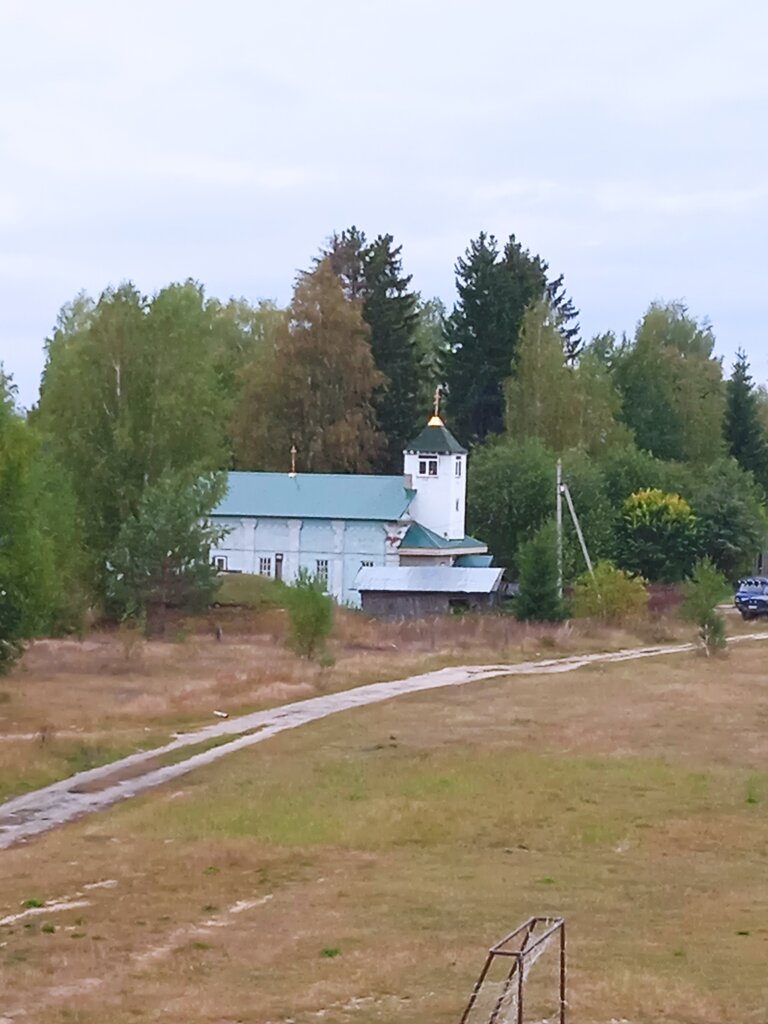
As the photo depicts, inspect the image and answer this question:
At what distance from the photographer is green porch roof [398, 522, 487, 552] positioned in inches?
2562

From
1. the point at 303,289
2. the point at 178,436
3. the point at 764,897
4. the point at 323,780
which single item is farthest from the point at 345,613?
the point at 764,897

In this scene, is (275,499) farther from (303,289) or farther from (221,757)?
(221,757)

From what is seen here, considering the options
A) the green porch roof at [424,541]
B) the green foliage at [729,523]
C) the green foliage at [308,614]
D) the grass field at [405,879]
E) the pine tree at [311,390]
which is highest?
the pine tree at [311,390]

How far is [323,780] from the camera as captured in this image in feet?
83.2

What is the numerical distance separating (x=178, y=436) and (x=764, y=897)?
46.7 metres

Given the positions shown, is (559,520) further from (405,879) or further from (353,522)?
(405,879)

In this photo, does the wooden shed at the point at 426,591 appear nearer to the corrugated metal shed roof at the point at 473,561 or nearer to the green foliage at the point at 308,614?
the corrugated metal shed roof at the point at 473,561

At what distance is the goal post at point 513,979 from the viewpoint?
A: 29.1 feet

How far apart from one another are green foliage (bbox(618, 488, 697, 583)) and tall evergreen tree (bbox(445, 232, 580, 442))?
15866 millimetres

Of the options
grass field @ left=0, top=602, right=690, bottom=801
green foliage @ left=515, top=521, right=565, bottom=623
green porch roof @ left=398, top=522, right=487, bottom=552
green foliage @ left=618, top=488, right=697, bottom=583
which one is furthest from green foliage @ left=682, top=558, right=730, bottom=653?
green foliage @ left=618, top=488, right=697, bottom=583

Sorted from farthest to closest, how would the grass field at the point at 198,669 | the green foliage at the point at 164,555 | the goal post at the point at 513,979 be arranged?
the green foliage at the point at 164,555, the grass field at the point at 198,669, the goal post at the point at 513,979

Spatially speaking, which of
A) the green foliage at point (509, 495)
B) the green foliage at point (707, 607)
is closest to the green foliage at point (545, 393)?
the green foliage at point (509, 495)

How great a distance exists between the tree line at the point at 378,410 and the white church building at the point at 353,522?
307cm

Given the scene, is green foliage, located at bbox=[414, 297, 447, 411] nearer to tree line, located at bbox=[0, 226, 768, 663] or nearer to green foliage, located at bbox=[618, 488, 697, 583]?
tree line, located at bbox=[0, 226, 768, 663]
